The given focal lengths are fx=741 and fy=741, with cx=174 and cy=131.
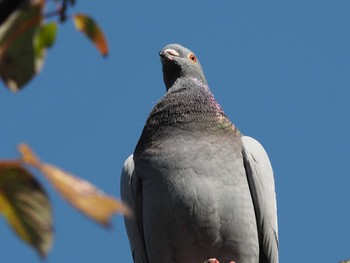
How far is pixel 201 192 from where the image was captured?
7.29 meters

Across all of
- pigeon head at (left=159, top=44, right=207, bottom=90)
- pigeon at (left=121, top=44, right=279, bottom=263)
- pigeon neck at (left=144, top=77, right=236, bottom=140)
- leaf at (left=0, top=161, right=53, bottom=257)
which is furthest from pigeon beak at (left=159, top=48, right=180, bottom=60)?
leaf at (left=0, top=161, right=53, bottom=257)

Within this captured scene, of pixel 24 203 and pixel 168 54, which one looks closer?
pixel 24 203

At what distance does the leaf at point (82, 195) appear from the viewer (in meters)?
1.04

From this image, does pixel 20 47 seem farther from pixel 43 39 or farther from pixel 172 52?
pixel 172 52

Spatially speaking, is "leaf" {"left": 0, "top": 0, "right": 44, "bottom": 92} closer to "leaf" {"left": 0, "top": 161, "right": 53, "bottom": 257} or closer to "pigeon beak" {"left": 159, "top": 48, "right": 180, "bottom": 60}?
"leaf" {"left": 0, "top": 161, "right": 53, "bottom": 257}

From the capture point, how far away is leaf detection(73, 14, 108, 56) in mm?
1232

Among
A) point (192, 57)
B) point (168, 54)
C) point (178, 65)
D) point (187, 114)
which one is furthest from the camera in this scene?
point (192, 57)

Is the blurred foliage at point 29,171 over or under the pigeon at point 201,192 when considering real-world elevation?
over

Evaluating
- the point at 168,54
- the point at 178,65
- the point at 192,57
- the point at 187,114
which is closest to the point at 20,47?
the point at 187,114

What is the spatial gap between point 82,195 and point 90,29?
0.32 m

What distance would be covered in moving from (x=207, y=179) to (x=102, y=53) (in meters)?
6.08

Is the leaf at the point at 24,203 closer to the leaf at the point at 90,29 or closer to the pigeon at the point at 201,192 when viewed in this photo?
the leaf at the point at 90,29

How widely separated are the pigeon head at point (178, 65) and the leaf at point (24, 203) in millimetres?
8055

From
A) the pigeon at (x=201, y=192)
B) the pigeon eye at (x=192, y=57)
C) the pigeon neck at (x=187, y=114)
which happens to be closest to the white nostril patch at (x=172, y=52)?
the pigeon eye at (x=192, y=57)
